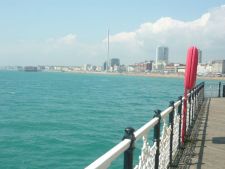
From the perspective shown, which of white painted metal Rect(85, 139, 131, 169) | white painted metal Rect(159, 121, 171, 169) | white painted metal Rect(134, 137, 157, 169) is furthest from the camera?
white painted metal Rect(159, 121, 171, 169)

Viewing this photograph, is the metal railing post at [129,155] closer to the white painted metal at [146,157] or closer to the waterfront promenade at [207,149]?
the white painted metal at [146,157]

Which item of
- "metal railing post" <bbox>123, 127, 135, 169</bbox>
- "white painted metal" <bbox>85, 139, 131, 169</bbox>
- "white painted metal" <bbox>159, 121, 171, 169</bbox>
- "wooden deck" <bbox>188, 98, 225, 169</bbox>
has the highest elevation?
"white painted metal" <bbox>85, 139, 131, 169</bbox>

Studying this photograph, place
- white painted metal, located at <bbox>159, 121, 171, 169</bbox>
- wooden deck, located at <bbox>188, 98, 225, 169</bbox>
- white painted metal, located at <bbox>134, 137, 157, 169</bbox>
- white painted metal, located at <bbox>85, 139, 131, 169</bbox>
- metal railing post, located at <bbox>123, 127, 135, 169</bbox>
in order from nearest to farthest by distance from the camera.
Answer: white painted metal, located at <bbox>85, 139, 131, 169</bbox> → metal railing post, located at <bbox>123, 127, 135, 169</bbox> → white painted metal, located at <bbox>134, 137, 157, 169</bbox> → white painted metal, located at <bbox>159, 121, 171, 169</bbox> → wooden deck, located at <bbox>188, 98, 225, 169</bbox>

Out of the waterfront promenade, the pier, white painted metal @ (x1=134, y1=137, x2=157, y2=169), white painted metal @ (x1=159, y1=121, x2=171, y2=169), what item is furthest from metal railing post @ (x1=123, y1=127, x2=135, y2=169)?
the waterfront promenade

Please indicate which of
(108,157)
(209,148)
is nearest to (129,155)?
(108,157)

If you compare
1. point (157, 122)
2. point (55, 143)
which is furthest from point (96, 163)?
point (55, 143)

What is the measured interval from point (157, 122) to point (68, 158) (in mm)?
11489

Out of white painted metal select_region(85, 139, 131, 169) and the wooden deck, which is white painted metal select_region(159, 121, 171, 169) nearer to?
the wooden deck

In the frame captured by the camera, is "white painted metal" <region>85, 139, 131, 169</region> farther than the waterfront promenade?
No

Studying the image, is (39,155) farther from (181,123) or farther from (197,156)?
(197,156)

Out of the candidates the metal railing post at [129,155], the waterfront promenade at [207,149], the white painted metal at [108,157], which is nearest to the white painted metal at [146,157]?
the metal railing post at [129,155]

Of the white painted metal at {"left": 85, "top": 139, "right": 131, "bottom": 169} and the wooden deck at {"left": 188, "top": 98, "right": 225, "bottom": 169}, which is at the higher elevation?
the white painted metal at {"left": 85, "top": 139, "right": 131, "bottom": 169}

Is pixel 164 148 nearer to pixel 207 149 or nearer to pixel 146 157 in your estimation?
pixel 146 157

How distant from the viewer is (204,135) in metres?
9.36
